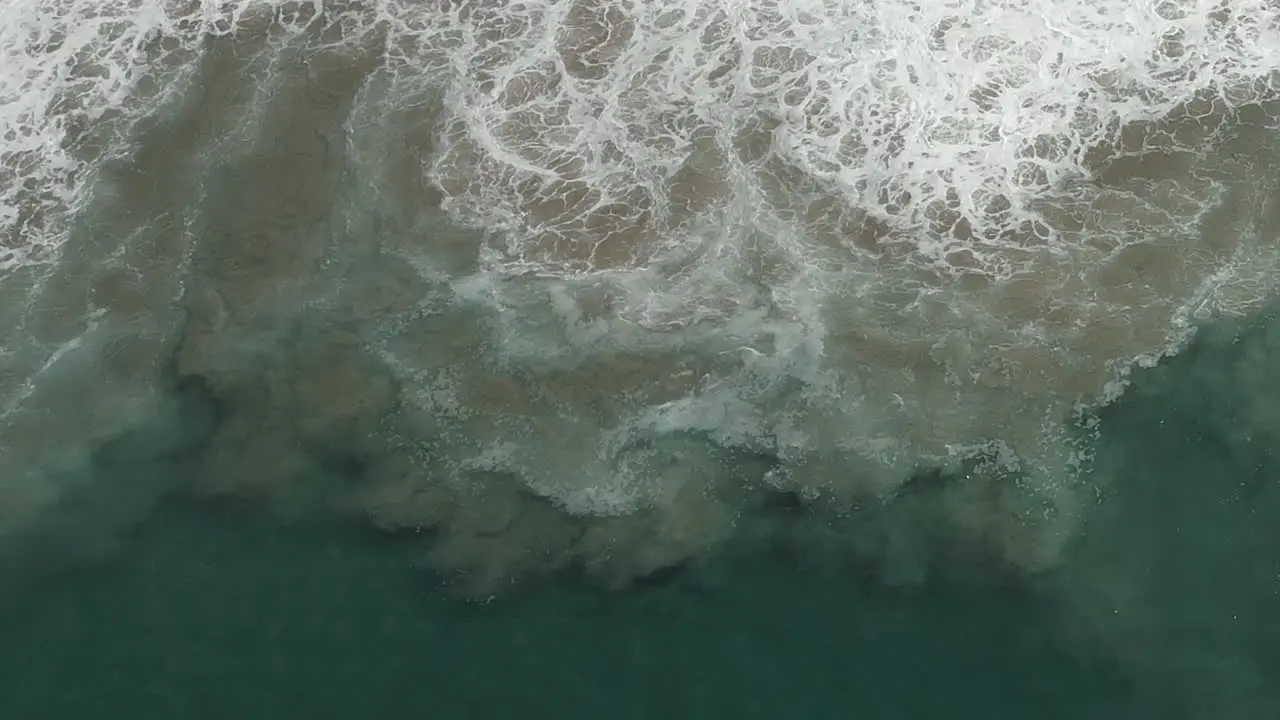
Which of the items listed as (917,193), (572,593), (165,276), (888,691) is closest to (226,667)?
(572,593)

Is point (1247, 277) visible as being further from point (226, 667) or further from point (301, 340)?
point (226, 667)

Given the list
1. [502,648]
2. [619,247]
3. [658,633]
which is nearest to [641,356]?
[619,247]

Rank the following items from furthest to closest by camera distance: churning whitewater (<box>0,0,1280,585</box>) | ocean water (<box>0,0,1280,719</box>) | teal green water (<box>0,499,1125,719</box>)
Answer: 1. churning whitewater (<box>0,0,1280,585</box>)
2. ocean water (<box>0,0,1280,719</box>)
3. teal green water (<box>0,499,1125,719</box>)

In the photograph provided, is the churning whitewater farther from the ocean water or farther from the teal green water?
the teal green water

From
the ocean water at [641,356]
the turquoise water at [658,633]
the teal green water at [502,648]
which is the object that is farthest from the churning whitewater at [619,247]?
the teal green water at [502,648]

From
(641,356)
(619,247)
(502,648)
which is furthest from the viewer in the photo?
(619,247)

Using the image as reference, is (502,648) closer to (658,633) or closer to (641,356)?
(658,633)

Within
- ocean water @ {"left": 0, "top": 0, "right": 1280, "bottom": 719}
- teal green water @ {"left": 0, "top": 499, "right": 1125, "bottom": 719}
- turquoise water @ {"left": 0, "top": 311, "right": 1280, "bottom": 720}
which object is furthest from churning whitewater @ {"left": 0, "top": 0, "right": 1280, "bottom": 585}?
teal green water @ {"left": 0, "top": 499, "right": 1125, "bottom": 719}
